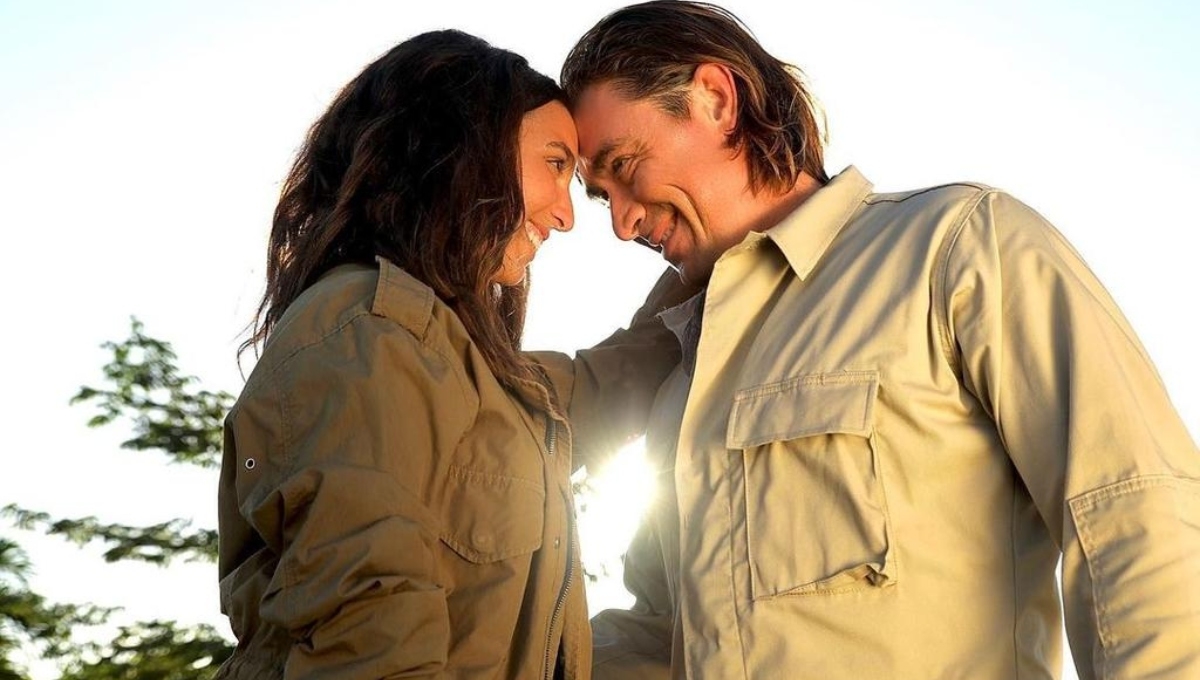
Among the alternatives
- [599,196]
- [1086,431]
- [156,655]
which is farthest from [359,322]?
[156,655]

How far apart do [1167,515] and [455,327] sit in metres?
1.27

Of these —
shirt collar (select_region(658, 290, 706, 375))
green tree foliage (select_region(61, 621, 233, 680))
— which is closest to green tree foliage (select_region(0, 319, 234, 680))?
green tree foliage (select_region(61, 621, 233, 680))

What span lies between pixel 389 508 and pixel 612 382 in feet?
3.67

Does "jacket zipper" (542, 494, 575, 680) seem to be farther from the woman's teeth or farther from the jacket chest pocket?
the woman's teeth

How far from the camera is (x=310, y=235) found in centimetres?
283

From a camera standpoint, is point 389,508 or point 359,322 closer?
point 389,508

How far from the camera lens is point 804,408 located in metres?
2.62

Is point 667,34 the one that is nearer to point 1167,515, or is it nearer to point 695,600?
point 695,600

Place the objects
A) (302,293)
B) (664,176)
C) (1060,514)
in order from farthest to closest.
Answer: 1. (664,176)
2. (302,293)
3. (1060,514)

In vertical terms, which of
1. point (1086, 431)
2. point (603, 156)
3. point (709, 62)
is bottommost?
point (1086, 431)

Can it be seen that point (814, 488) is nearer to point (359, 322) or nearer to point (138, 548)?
point (359, 322)

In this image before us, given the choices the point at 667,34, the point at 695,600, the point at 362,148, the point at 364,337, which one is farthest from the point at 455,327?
the point at 667,34

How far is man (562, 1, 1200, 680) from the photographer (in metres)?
2.29

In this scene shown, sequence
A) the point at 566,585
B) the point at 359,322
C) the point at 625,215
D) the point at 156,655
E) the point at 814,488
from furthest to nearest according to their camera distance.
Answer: the point at 156,655, the point at 625,215, the point at 566,585, the point at 814,488, the point at 359,322
